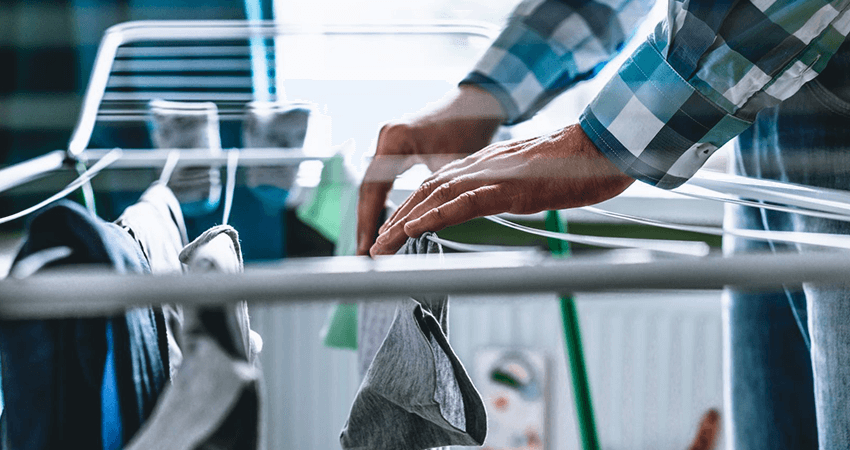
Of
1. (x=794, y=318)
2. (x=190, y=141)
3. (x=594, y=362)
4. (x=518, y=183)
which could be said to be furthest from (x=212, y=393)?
(x=594, y=362)

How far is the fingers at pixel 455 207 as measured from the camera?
0.41 meters

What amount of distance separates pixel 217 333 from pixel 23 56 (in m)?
1.74

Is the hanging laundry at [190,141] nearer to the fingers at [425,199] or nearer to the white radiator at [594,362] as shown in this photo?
the white radiator at [594,362]

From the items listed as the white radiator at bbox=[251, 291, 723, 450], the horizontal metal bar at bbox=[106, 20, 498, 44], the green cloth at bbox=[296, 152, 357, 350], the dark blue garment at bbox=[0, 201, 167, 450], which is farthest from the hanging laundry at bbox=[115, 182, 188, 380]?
the white radiator at bbox=[251, 291, 723, 450]

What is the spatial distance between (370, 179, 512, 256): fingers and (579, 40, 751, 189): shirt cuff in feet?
0.28

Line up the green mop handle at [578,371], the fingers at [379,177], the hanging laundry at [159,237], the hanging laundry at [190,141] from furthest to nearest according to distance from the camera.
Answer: the hanging laundry at [190,141], the green mop handle at [578,371], the fingers at [379,177], the hanging laundry at [159,237]

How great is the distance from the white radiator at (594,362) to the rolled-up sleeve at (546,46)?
3.11ft

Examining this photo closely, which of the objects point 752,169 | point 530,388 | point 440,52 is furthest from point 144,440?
point 530,388

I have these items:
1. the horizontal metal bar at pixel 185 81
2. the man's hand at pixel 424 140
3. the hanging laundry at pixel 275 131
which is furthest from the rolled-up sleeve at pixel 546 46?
the horizontal metal bar at pixel 185 81

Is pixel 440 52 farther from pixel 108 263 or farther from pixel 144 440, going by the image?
pixel 144 440

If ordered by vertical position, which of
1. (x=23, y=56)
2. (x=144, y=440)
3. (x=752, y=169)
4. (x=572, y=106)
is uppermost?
(x=23, y=56)

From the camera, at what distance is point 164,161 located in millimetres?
Result: 922

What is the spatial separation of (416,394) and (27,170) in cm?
54

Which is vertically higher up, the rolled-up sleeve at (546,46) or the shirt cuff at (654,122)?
the rolled-up sleeve at (546,46)
